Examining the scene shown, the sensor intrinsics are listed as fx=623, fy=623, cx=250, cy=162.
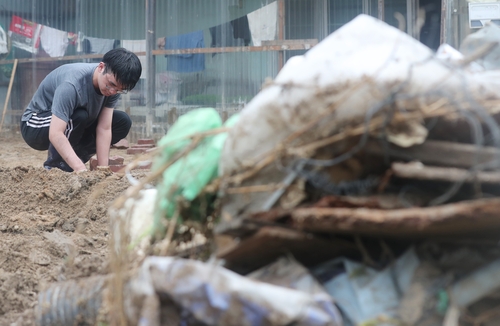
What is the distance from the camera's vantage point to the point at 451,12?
26.0ft

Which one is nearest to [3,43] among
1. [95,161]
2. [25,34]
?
[25,34]

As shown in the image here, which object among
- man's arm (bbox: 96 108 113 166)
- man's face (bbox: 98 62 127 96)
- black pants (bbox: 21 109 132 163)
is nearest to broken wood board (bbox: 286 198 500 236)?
man's face (bbox: 98 62 127 96)

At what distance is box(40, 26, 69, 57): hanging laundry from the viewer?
37.9 feet

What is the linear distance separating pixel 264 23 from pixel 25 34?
16.0 ft

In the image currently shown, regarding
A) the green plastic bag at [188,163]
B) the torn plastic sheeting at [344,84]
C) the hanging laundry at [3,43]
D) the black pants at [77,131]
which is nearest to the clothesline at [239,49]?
the hanging laundry at [3,43]

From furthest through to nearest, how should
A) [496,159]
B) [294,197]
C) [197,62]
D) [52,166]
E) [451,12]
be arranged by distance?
[197,62] → [451,12] → [52,166] → [294,197] → [496,159]

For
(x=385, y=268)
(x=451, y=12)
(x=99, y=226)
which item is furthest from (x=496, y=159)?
(x=451, y=12)

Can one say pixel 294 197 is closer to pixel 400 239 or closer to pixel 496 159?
pixel 400 239

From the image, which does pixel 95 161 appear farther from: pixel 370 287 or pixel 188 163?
pixel 370 287

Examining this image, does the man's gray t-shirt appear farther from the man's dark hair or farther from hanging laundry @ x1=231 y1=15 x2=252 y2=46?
hanging laundry @ x1=231 y1=15 x2=252 y2=46

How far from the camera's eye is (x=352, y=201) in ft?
5.12

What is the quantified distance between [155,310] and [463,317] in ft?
2.63

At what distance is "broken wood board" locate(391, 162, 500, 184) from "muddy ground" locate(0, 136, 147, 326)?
123cm

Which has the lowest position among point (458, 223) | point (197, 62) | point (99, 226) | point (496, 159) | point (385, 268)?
point (99, 226)
